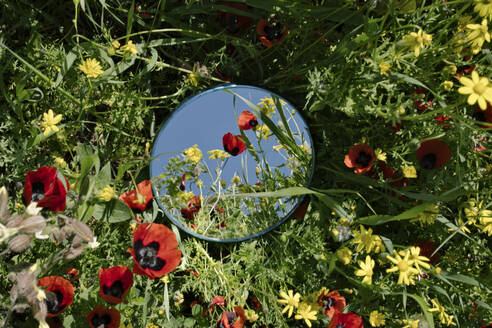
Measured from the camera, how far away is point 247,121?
65.5 inches

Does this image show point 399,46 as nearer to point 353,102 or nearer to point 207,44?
point 353,102

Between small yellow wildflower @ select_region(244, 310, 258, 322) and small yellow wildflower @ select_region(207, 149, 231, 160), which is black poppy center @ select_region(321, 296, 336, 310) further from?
small yellow wildflower @ select_region(207, 149, 231, 160)

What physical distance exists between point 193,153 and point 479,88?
3.06 feet

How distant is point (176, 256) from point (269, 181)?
449mm

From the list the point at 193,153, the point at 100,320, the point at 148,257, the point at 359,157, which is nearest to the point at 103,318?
the point at 100,320

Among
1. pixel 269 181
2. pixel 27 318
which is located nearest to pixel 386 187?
pixel 269 181

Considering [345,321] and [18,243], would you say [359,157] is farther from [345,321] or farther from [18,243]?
[18,243]

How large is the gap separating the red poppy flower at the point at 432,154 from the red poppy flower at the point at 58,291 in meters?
1.20

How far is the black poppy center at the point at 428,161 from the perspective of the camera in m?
1.49

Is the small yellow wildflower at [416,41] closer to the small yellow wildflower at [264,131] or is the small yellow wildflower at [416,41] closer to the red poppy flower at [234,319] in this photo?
the small yellow wildflower at [264,131]

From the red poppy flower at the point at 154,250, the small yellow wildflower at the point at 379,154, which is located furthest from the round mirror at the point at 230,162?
the small yellow wildflower at the point at 379,154

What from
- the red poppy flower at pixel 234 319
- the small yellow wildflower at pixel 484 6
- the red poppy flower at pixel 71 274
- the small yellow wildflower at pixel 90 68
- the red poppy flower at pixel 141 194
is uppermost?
the small yellow wildflower at pixel 484 6

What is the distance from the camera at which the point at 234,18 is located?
5.41 feet

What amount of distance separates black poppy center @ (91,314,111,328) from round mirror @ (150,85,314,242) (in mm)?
413
